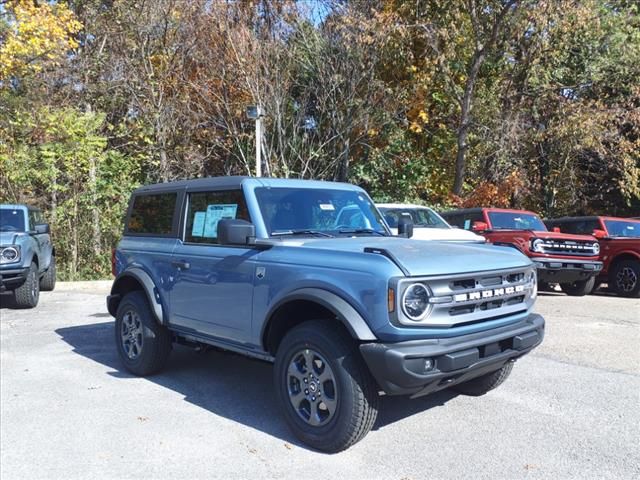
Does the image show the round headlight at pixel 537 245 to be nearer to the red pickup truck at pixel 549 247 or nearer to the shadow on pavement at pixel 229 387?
the red pickup truck at pixel 549 247

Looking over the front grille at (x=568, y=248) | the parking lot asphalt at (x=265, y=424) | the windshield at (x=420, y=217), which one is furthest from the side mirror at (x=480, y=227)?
the parking lot asphalt at (x=265, y=424)

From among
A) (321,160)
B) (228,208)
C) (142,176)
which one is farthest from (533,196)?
Result: (228,208)

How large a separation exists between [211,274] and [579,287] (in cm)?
970

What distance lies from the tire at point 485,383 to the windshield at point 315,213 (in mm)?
1592

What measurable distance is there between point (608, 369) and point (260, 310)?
3.97 metres

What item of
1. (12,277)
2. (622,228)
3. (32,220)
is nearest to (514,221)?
(622,228)

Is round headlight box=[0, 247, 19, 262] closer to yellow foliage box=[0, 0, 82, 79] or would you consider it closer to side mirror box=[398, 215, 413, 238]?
side mirror box=[398, 215, 413, 238]

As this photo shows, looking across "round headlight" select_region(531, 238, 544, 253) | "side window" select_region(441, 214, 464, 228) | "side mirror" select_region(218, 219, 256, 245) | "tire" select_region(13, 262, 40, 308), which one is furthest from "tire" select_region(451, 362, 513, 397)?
"side window" select_region(441, 214, 464, 228)

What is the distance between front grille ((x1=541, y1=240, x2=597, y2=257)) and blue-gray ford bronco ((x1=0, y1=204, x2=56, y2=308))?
9.73 metres

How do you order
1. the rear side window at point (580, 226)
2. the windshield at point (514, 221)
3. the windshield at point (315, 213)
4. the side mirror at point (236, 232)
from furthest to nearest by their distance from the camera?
the rear side window at point (580, 226) → the windshield at point (514, 221) → the windshield at point (315, 213) → the side mirror at point (236, 232)

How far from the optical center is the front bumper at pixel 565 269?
35.8ft

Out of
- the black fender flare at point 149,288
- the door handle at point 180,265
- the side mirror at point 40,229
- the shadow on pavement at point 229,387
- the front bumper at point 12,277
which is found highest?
the side mirror at point 40,229

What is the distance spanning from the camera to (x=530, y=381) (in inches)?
217

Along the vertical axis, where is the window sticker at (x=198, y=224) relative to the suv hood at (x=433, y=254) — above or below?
above
